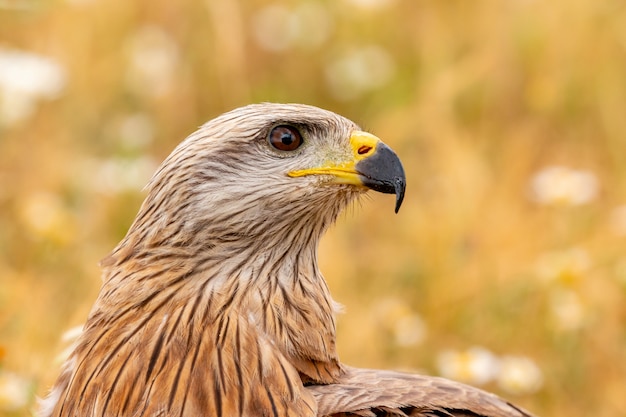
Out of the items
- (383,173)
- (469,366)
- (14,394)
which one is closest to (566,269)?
(469,366)

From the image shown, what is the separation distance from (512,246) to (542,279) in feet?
2.50

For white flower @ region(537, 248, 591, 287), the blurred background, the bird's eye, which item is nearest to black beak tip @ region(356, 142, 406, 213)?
the bird's eye

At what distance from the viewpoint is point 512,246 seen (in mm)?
5727

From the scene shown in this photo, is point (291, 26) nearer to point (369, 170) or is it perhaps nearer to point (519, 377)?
point (519, 377)

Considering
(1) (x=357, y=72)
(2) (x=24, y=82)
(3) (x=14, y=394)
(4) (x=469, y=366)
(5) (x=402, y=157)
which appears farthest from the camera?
(1) (x=357, y=72)

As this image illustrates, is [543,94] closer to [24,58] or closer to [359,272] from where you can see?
[359,272]

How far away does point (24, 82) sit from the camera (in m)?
5.99

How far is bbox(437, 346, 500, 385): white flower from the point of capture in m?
4.48

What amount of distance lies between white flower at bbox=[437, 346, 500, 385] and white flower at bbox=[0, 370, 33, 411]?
5.11 ft

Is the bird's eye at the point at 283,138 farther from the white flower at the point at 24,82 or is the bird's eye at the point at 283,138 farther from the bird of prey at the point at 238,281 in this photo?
the white flower at the point at 24,82

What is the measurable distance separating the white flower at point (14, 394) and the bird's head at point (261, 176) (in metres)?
0.88

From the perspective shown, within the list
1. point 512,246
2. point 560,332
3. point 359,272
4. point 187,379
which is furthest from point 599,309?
point 187,379

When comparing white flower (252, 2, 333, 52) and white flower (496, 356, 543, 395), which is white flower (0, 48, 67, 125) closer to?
white flower (252, 2, 333, 52)

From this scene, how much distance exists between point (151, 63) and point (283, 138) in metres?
4.14
